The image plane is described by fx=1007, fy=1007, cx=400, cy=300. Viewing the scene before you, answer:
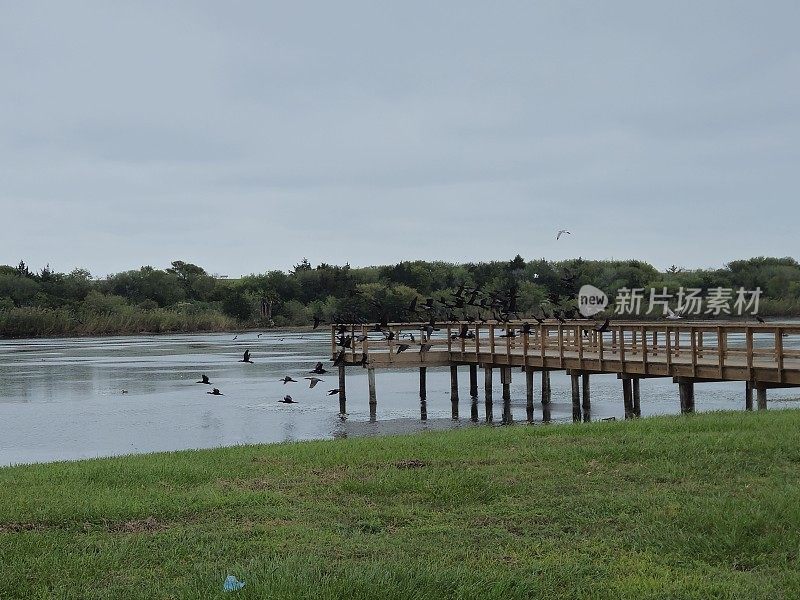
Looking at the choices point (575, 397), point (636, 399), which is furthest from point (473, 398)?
point (636, 399)

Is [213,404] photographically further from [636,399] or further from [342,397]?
[636,399]

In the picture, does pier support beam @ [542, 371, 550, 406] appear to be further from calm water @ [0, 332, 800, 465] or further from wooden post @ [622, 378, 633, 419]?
wooden post @ [622, 378, 633, 419]

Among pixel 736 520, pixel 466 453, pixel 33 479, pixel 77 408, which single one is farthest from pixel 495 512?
pixel 77 408

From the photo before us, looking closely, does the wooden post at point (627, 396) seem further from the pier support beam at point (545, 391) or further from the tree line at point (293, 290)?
the tree line at point (293, 290)

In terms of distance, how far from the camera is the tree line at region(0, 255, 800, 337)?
10488cm

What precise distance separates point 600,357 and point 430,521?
18.8 meters

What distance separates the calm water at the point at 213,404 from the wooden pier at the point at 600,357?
4.69 feet

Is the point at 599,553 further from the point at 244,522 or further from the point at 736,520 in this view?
the point at 244,522

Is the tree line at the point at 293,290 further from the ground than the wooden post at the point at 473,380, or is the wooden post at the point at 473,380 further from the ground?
the tree line at the point at 293,290

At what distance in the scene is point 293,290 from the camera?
124812 millimetres

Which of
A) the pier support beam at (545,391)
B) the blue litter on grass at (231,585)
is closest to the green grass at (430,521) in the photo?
the blue litter on grass at (231,585)

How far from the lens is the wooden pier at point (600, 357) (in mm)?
21897

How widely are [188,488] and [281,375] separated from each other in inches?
1527

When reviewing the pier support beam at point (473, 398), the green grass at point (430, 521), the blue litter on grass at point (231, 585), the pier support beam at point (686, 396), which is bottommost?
the pier support beam at point (473, 398)
